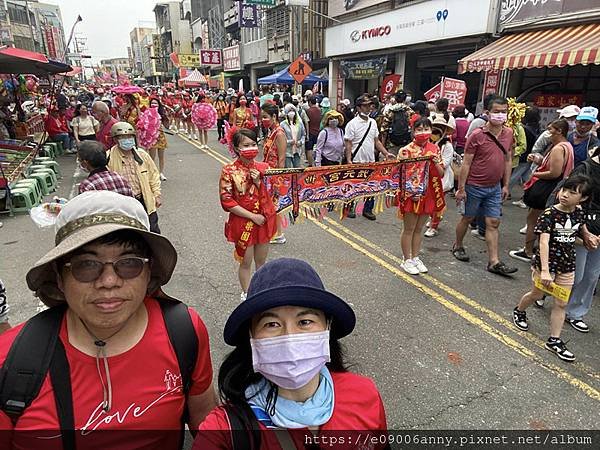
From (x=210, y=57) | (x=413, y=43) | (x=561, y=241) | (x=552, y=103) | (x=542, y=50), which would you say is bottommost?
(x=561, y=241)

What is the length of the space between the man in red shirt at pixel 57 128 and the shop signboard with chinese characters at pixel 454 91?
1213 centimetres

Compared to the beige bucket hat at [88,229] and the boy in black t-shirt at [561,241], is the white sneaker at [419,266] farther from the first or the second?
the beige bucket hat at [88,229]

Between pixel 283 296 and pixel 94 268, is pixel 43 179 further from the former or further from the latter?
pixel 283 296

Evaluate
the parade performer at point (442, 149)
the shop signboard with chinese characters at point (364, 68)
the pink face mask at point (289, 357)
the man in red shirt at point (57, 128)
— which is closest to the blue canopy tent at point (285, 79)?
the shop signboard with chinese characters at point (364, 68)

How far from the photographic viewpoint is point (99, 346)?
1382mm

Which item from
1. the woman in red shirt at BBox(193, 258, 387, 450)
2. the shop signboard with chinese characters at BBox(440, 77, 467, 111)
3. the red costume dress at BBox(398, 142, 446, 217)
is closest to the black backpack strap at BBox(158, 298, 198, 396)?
the woman in red shirt at BBox(193, 258, 387, 450)

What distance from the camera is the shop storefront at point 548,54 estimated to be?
8547 mm

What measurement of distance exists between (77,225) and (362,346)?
271 cm

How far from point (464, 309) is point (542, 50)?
25.6 ft

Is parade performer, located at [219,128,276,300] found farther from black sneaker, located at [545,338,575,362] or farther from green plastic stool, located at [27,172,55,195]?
green plastic stool, located at [27,172,55,195]

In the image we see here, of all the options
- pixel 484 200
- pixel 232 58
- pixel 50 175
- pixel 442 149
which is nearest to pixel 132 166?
pixel 442 149

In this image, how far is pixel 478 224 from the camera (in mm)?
6121

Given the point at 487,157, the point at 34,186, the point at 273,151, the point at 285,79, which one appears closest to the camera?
the point at 487,157

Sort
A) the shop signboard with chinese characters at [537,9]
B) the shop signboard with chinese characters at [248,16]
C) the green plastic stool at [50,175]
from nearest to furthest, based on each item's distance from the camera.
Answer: the green plastic stool at [50,175] < the shop signboard with chinese characters at [537,9] < the shop signboard with chinese characters at [248,16]
